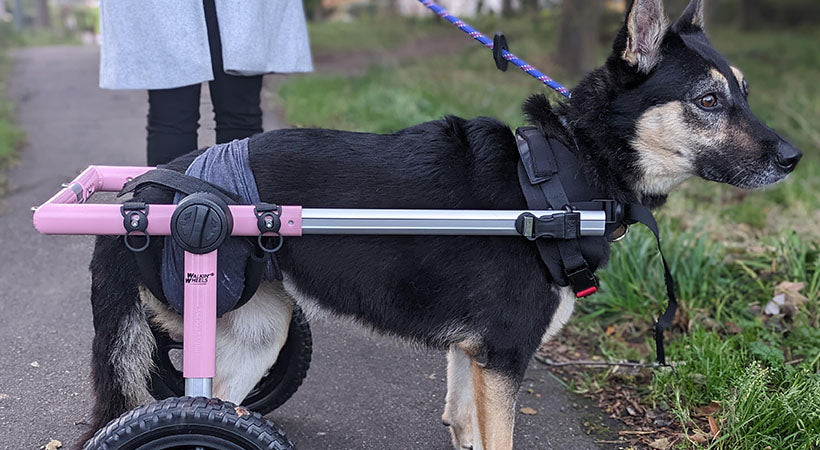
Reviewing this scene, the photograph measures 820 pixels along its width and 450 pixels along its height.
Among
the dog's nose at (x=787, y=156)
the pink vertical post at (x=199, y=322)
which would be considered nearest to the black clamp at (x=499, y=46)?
the dog's nose at (x=787, y=156)

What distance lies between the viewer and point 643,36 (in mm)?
2520

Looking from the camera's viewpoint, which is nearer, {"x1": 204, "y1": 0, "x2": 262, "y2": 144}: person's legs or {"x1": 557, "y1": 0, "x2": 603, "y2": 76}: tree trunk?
{"x1": 204, "y1": 0, "x2": 262, "y2": 144}: person's legs

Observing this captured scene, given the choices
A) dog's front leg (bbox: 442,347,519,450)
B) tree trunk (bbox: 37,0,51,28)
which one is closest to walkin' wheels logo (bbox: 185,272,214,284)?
dog's front leg (bbox: 442,347,519,450)

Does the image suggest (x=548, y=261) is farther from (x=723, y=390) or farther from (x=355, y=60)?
(x=355, y=60)

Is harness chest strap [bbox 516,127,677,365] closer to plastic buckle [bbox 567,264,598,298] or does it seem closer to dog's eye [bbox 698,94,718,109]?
plastic buckle [bbox 567,264,598,298]

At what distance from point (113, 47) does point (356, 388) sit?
74.2 inches

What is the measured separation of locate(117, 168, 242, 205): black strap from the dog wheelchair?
0.30 feet

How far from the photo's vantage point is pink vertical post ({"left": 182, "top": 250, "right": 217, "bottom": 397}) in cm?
225

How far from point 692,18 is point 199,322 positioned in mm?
2059

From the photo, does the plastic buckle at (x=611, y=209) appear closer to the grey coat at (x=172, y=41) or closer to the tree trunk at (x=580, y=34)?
the grey coat at (x=172, y=41)

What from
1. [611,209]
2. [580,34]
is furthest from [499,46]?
[580,34]

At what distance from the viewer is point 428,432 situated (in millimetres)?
3246

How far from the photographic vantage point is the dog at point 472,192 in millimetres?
2428

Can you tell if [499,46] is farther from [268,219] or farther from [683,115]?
[268,219]
